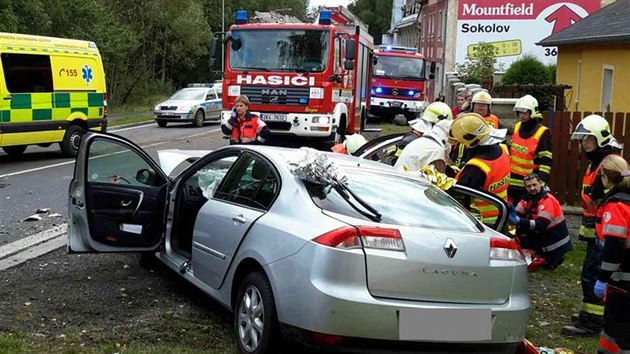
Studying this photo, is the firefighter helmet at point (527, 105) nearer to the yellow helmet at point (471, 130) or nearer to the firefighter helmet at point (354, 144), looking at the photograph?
the firefighter helmet at point (354, 144)

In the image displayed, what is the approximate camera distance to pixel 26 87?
13906 mm

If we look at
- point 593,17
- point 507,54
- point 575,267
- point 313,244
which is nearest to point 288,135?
point 575,267

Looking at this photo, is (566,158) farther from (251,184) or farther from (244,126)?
(251,184)

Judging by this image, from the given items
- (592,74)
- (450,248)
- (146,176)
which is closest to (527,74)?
(592,74)

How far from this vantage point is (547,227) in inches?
274

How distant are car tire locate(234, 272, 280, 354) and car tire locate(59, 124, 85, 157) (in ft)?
37.5

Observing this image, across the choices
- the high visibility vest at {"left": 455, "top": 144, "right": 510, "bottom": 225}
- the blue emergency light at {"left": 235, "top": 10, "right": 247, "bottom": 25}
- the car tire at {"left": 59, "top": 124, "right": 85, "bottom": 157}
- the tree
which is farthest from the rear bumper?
the tree

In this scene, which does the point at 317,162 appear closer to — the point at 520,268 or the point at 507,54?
the point at 520,268

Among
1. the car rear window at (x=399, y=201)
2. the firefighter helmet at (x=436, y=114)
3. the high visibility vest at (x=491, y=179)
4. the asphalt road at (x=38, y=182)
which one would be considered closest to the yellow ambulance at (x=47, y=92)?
the asphalt road at (x=38, y=182)

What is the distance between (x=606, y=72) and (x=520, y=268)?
15059 millimetres

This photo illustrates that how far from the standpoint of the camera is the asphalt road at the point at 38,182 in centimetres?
834

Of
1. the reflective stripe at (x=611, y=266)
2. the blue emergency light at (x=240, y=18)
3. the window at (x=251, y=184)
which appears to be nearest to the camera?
the reflective stripe at (x=611, y=266)

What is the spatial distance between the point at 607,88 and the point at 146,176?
15.0 metres

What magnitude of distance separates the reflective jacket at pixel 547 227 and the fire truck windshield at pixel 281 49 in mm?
7102
